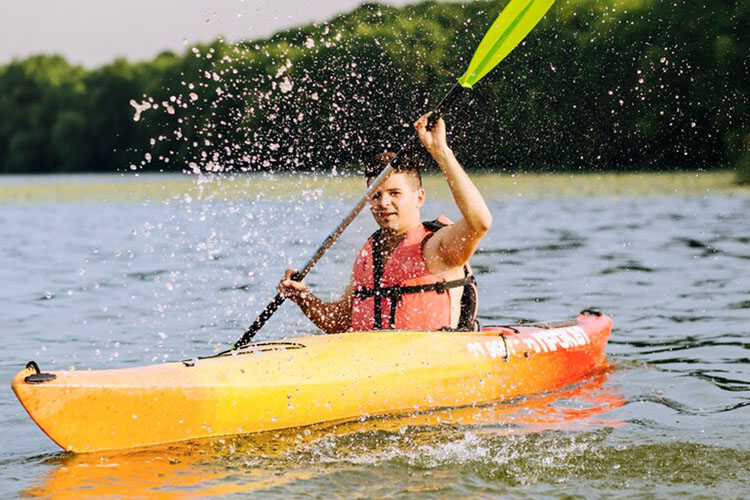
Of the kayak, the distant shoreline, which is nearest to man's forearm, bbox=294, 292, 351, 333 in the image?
the kayak

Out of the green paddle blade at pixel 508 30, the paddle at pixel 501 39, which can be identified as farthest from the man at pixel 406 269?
the green paddle blade at pixel 508 30

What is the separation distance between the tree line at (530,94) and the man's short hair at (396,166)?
31.8 ft

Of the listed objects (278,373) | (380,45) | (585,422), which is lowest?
(585,422)

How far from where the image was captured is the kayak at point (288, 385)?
187 inches

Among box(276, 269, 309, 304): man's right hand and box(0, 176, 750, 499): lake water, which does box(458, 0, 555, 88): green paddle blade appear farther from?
box(0, 176, 750, 499): lake water

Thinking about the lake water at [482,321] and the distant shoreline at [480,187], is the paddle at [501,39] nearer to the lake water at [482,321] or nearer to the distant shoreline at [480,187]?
the lake water at [482,321]

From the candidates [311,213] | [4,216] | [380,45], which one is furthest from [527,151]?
[380,45]

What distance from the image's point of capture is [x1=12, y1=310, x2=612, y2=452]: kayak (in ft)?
15.5

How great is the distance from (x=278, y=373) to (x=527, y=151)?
101ft

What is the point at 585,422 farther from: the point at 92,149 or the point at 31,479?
the point at 92,149

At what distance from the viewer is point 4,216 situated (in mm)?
24844

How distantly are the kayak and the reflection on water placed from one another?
0.07 m

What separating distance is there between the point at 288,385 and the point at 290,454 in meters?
0.47

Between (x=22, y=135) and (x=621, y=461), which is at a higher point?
(x=22, y=135)
